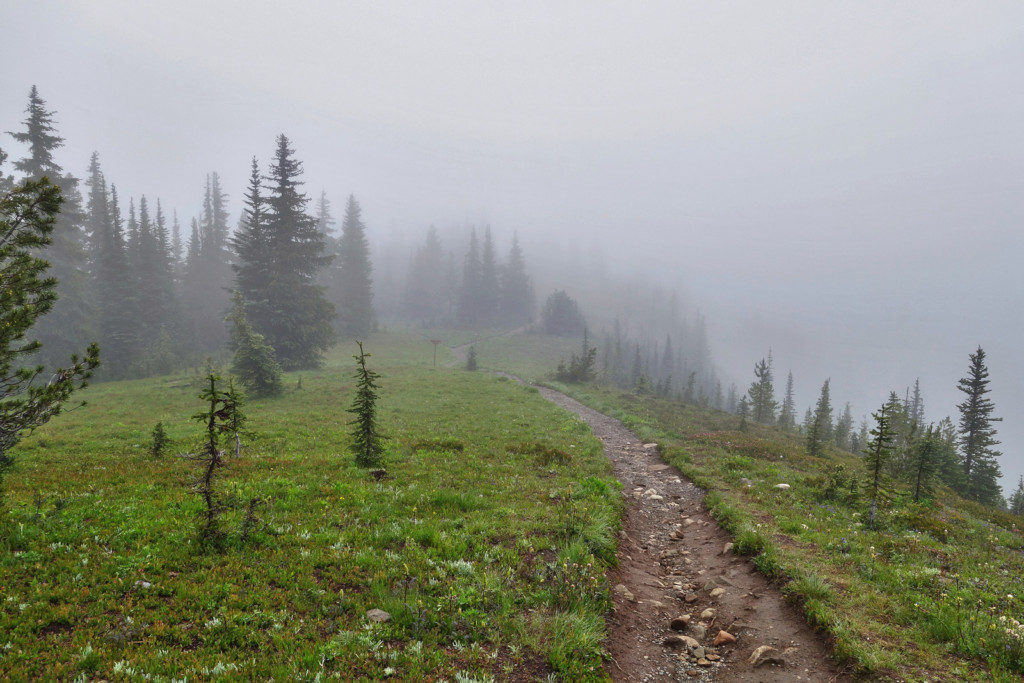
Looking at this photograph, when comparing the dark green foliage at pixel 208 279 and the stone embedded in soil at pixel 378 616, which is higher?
the dark green foliage at pixel 208 279

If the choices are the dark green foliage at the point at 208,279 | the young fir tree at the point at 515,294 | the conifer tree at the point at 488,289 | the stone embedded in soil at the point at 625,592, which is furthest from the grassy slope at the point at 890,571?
the young fir tree at the point at 515,294

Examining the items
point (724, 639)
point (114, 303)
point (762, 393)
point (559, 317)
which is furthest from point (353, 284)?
point (724, 639)

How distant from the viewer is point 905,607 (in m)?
7.70

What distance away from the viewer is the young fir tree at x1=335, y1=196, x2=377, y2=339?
3361 inches

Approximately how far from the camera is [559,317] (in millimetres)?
135250

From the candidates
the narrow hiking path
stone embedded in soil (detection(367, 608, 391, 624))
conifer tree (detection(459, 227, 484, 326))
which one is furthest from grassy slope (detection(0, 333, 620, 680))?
conifer tree (detection(459, 227, 484, 326))

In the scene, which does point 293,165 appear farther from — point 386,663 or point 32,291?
point 386,663

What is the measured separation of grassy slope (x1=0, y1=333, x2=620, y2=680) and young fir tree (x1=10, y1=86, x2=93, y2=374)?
4460 cm

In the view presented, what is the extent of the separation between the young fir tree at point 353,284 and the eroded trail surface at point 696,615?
265ft

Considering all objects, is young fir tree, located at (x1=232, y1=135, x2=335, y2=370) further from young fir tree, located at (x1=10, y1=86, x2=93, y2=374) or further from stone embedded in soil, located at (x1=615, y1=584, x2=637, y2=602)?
stone embedded in soil, located at (x1=615, y1=584, x2=637, y2=602)

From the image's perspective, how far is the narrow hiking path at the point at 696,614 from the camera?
6.95 metres

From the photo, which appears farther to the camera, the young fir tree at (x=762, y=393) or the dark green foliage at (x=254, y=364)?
the young fir tree at (x=762, y=393)

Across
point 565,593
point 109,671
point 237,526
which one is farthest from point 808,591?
point 237,526

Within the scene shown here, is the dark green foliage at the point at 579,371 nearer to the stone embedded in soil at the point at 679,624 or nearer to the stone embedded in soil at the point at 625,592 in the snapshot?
the stone embedded in soil at the point at 625,592
